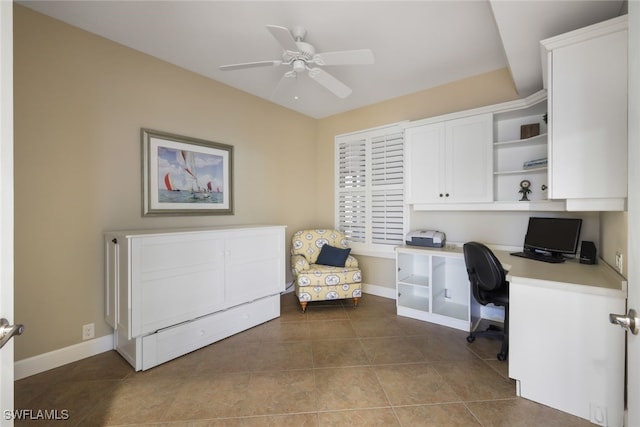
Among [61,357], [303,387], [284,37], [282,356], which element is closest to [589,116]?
[284,37]

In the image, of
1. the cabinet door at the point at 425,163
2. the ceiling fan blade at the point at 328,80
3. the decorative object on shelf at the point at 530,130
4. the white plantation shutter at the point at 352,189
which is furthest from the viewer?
the white plantation shutter at the point at 352,189

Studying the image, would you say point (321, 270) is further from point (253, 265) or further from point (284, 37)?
point (284, 37)

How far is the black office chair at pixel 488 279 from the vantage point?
215 centimetres

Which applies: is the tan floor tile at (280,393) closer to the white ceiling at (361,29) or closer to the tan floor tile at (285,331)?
the tan floor tile at (285,331)

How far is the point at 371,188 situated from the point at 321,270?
1.40 meters

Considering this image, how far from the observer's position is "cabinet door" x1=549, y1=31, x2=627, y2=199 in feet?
4.89

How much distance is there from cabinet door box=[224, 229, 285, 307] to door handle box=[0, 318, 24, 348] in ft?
6.22

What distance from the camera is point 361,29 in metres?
2.18

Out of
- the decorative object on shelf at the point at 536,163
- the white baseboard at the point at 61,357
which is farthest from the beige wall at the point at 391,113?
the white baseboard at the point at 61,357

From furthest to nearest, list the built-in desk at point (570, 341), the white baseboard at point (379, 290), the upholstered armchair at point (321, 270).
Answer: the white baseboard at point (379, 290), the upholstered armchair at point (321, 270), the built-in desk at point (570, 341)

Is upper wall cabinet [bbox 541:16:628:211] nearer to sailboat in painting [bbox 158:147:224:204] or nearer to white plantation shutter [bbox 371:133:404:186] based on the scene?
white plantation shutter [bbox 371:133:404:186]

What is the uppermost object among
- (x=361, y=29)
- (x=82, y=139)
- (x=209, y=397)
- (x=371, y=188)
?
(x=361, y=29)

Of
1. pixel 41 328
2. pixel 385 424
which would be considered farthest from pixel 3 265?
pixel 41 328

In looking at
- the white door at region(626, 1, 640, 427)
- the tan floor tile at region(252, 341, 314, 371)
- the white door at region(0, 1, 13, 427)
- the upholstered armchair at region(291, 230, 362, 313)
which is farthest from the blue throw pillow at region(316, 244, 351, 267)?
the white door at region(0, 1, 13, 427)
